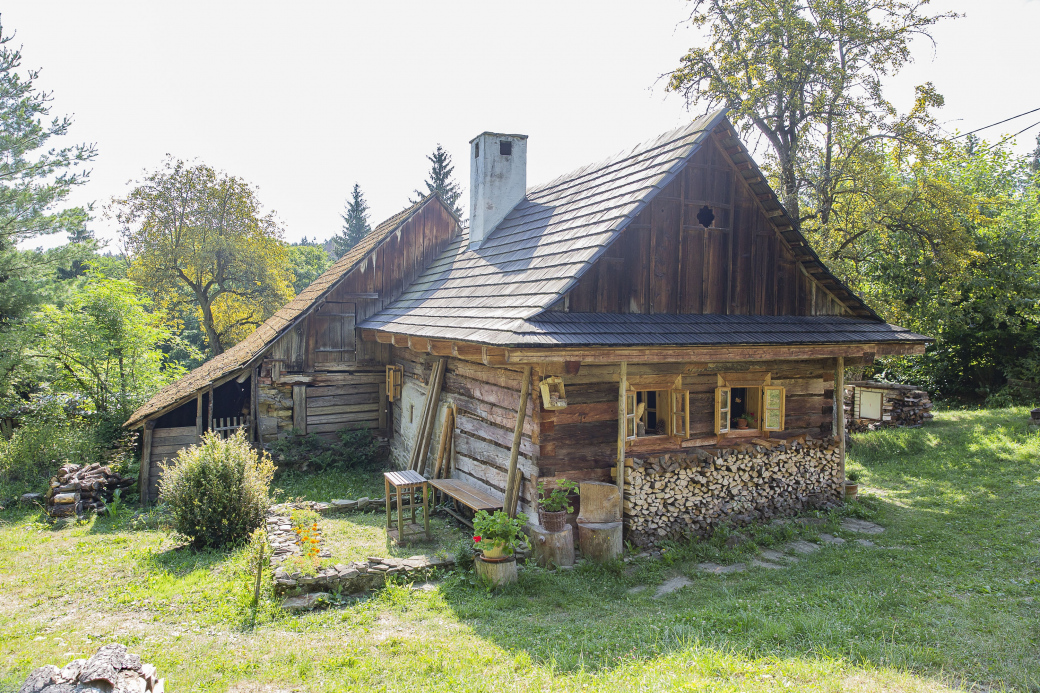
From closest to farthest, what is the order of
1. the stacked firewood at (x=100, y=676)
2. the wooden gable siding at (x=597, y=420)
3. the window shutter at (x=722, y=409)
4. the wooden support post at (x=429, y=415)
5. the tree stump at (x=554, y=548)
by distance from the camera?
the stacked firewood at (x=100, y=676)
the tree stump at (x=554, y=548)
the wooden gable siding at (x=597, y=420)
the window shutter at (x=722, y=409)
the wooden support post at (x=429, y=415)

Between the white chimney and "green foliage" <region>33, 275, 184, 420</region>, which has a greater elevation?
the white chimney

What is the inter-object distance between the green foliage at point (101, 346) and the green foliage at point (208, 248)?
12.1m

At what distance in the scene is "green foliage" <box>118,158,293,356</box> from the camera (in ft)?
83.0

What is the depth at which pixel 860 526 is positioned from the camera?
8555mm

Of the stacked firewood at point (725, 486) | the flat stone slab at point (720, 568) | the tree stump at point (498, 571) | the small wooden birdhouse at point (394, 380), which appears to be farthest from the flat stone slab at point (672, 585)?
the small wooden birdhouse at point (394, 380)

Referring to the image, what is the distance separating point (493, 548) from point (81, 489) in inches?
311

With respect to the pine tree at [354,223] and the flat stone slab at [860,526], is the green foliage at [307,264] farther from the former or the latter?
the flat stone slab at [860,526]

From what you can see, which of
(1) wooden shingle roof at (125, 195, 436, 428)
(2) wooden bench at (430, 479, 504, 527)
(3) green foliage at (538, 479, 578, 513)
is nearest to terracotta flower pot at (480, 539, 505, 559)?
(3) green foliage at (538, 479, 578, 513)

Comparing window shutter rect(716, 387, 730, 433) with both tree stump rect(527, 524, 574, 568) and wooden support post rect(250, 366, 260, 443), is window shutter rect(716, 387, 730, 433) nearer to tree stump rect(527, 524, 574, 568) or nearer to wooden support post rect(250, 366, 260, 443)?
tree stump rect(527, 524, 574, 568)

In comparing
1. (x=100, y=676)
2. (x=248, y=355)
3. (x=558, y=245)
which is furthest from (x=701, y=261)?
(x=248, y=355)

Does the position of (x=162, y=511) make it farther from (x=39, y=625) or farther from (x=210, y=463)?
(x=39, y=625)

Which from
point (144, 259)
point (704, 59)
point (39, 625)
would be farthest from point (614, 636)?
point (144, 259)

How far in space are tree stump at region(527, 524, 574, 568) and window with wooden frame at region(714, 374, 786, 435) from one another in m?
2.72

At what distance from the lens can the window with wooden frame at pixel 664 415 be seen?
755 centimetres
